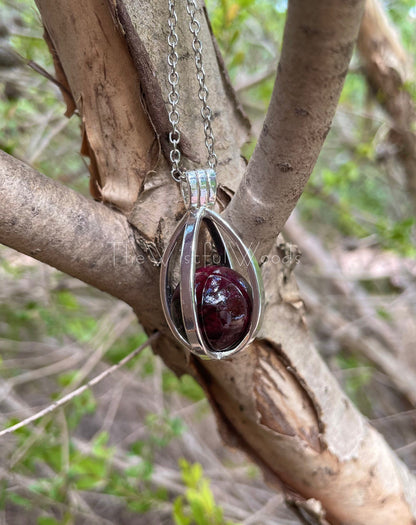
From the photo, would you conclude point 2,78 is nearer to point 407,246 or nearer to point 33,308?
point 33,308

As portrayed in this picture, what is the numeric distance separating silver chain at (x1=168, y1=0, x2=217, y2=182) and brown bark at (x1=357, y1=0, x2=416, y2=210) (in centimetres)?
86

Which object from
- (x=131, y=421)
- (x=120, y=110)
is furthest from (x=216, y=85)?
(x=131, y=421)

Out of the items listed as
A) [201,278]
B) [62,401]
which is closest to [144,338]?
[62,401]

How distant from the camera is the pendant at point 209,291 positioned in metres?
0.60

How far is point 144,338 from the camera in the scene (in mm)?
1381

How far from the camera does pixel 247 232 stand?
59cm

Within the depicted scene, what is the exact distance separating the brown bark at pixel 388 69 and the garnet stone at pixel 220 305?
3.14 ft

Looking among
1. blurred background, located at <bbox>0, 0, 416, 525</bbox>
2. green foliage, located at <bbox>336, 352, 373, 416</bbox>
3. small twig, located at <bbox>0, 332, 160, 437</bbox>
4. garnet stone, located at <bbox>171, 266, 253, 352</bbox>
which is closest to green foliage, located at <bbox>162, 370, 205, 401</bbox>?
blurred background, located at <bbox>0, 0, 416, 525</bbox>

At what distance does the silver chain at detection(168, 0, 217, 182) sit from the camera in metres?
0.58

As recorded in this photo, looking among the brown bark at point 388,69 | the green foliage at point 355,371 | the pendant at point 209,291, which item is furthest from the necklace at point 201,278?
the green foliage at point 355,371

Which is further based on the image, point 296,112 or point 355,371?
point 355,371

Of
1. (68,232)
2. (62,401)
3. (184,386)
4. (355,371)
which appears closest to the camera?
(68,232)

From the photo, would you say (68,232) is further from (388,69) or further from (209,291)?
(388,69)

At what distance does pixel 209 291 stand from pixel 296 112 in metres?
0.25
